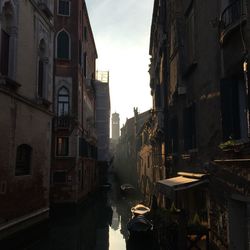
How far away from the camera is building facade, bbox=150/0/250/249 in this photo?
6.86 metres

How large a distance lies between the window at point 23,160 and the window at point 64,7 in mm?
15140

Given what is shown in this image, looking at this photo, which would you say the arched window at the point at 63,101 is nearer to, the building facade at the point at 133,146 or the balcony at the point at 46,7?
the balcony at the point at 46,7

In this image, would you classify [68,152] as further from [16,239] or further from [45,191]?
[16,239]

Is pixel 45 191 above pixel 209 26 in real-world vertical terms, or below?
below

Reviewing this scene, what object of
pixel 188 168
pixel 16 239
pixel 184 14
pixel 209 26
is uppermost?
pixel 184 14

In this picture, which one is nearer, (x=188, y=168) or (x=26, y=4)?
(x=188, y=168)

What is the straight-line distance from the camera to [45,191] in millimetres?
14359

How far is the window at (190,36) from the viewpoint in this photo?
10797mm

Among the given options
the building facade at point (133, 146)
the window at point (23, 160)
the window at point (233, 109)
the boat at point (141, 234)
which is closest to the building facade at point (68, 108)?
the boat at point (141, 234)

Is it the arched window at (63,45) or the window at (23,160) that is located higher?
the arched window at (63,45)

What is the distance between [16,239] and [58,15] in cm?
1778

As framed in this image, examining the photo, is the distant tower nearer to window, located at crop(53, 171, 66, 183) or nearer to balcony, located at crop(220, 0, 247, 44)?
window, located at crop(53, 171, 66, 183)

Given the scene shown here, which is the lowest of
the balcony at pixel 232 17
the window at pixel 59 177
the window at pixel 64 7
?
the window at pixel 59 177

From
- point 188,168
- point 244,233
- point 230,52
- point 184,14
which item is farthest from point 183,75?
point 244,233
